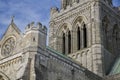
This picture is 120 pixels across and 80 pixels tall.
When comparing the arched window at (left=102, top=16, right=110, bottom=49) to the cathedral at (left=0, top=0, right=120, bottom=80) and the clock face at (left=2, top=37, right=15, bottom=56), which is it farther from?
the clock face at (left=2, top=37, right=15, bottom=56)

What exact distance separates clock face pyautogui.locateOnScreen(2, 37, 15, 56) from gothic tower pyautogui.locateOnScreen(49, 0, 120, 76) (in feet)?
36.0

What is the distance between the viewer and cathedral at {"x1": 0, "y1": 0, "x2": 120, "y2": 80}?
32906 mm

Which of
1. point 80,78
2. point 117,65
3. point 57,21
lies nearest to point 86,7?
point 57,21

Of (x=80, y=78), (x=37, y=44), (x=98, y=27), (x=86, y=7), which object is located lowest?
(x=80, y=78)

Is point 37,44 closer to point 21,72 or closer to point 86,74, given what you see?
point 21,72

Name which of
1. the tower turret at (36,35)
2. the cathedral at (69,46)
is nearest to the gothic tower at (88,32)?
the cathedral at (69,46)

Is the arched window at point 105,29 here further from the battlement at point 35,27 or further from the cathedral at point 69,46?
the battlement at point 35,27

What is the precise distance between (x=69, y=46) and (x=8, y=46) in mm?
12762

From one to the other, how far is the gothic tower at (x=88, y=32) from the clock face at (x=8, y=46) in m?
11.0

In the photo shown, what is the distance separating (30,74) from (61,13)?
18.9 m

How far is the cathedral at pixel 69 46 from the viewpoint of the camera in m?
32.9

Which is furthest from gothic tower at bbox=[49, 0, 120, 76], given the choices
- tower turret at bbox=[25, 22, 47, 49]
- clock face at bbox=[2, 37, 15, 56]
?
clock face at bbox=[2, 37, 15, 56]

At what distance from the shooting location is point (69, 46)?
46750 mm

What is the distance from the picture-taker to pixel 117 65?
4388cm
